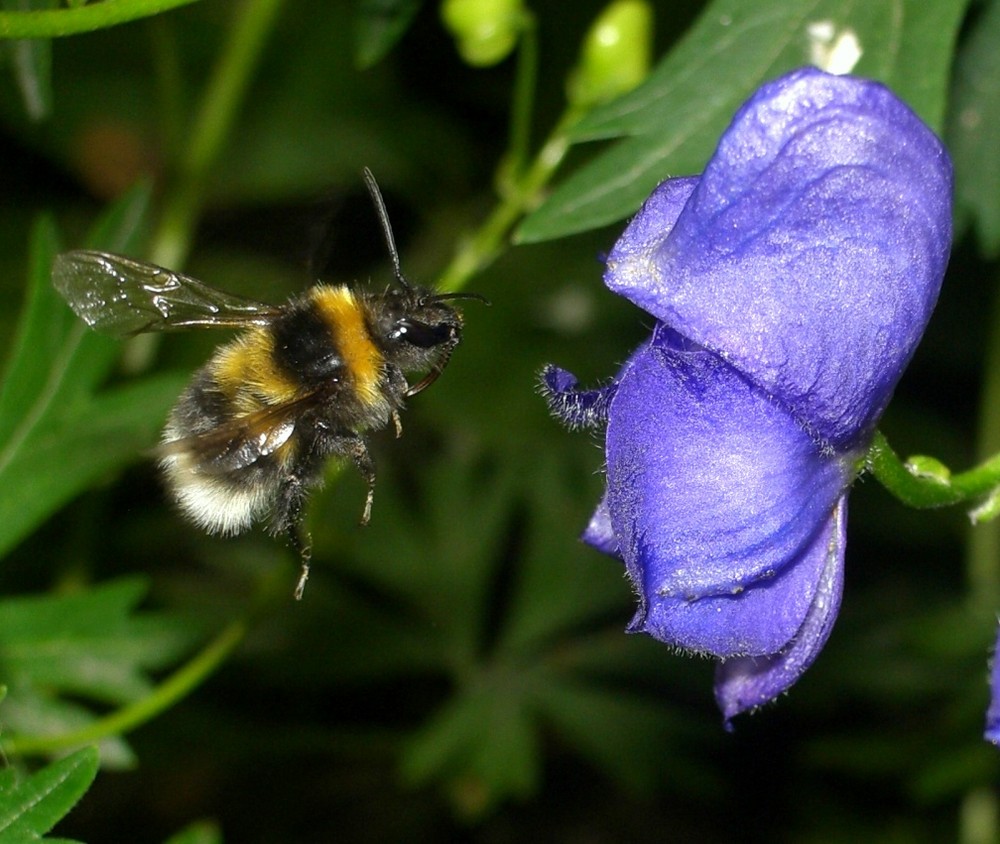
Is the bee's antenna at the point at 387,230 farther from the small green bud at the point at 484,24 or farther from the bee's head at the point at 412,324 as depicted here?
the small green bud at the point at 484,24

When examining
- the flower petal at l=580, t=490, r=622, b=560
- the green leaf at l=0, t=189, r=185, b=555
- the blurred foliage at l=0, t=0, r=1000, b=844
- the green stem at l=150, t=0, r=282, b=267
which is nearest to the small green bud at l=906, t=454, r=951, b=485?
the flower petal at l=580, t=490, r=622, b=560

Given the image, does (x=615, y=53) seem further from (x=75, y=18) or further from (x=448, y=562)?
(x=448, y=562)

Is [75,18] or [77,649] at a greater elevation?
[75,18]

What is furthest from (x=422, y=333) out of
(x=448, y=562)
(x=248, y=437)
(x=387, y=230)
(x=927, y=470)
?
(x=448, y=562)

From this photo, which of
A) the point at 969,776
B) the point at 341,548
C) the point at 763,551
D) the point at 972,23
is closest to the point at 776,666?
the point at 763,551

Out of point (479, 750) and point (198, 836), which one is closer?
point (198, 836)

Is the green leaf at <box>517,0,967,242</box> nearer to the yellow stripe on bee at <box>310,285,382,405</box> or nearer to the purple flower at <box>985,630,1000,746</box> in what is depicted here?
the yellow stripe on bee at <box>310,285,382,405</box>
